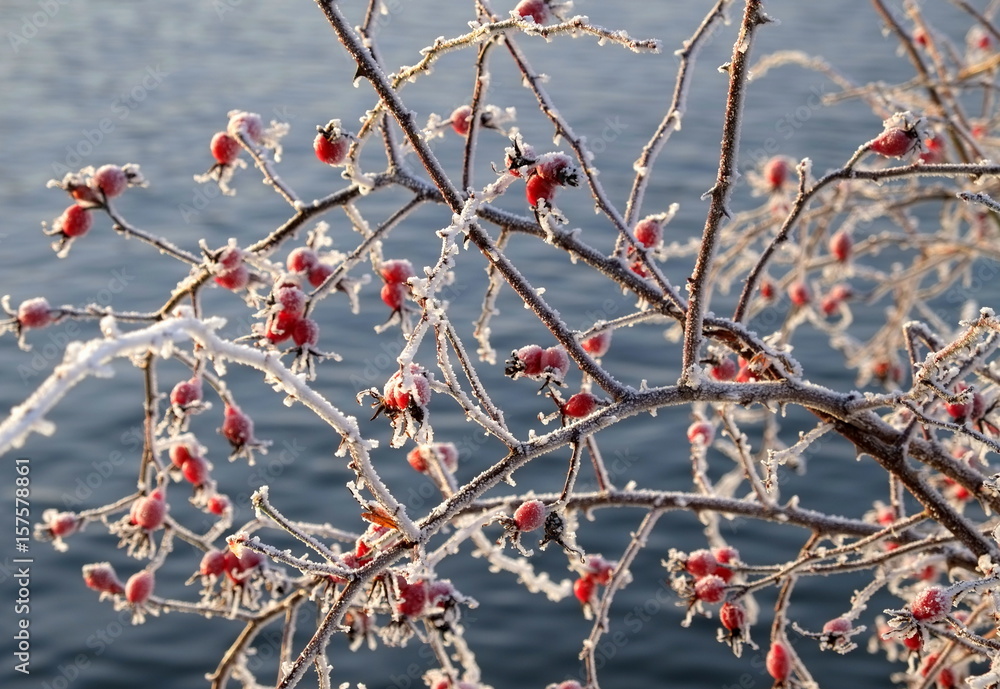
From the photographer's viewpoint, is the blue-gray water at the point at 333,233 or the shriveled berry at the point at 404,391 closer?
the shriveled berry at the point at 404,391

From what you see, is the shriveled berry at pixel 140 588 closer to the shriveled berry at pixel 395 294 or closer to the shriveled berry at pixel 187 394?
the shriveled berry at pixel 187 394

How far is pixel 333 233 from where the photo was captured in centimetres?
786

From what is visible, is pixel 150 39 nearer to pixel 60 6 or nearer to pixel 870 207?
pixel 60 6

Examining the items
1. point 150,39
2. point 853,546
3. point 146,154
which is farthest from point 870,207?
point 150,39

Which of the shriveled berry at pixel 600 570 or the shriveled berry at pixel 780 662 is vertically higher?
the shriveled berry at pixel 600 570

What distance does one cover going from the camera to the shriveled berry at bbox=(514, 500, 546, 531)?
1.53 metres

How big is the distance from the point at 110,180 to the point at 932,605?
1.59m

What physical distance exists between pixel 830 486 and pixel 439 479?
3958 mm

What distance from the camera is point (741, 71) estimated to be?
158 cm

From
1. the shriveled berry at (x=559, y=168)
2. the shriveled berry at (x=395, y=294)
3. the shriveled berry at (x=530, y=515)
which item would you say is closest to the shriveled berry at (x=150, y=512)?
the shriveled berry at (x=395, y=294)

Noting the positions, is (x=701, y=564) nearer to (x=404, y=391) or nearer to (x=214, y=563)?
(x=214, y=563)
